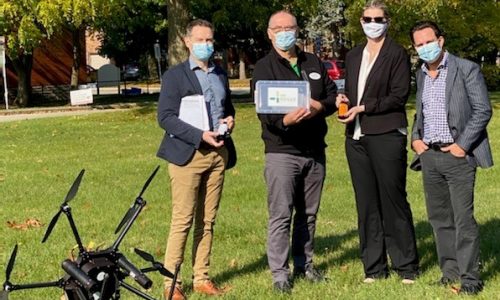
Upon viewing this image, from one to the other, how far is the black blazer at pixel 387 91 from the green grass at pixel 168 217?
1230 millimetres

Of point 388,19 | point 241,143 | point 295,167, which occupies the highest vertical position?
point 388,19

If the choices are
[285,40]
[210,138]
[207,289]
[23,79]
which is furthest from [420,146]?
[23,79]

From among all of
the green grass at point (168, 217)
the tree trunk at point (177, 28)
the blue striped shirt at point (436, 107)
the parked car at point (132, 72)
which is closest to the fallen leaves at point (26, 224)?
the green grass at point (168, 217)

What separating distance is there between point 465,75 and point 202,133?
188cm

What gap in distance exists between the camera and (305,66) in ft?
19.1

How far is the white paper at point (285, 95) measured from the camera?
5.54 meters

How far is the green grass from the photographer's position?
6.04m

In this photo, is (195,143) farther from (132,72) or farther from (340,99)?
(132,72)

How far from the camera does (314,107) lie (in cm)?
561

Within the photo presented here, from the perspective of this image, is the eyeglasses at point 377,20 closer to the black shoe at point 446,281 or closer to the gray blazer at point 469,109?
the gray blazer at point 469,109

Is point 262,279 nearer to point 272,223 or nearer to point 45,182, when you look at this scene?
point 272,223

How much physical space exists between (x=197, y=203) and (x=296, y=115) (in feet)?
3.32

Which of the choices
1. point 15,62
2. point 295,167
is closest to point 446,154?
point 295,167

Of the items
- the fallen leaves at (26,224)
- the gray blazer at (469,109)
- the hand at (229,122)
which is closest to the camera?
the gray blazer at (469,109)
